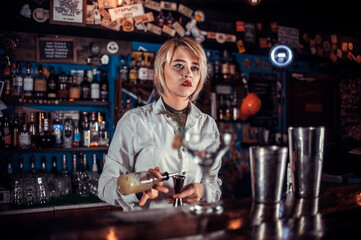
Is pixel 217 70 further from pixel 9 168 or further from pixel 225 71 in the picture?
pixel 9 168

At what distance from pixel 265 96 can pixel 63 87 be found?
310 cm

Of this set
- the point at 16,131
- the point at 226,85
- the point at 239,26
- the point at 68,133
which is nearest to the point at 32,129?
the point at 16,131

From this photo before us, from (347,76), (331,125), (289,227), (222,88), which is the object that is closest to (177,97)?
(289,227)

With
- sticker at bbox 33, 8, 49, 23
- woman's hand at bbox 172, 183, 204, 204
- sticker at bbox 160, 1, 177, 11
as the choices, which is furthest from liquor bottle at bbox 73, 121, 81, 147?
woman's hand at bbox 172, 183, 204, 204

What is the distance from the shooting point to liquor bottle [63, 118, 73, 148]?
349 cm

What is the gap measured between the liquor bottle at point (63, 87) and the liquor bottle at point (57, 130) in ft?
1.00

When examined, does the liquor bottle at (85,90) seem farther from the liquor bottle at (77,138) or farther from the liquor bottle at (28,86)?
the liquor bottle at (28,86)

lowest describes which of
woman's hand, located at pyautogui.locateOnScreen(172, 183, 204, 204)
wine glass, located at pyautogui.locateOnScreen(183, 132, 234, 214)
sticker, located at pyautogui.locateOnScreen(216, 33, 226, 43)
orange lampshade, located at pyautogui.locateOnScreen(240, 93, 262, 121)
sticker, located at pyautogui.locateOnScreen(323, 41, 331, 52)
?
woman's hand, located at pyautogui.locateOnScreen(172, 183, 204, 204)

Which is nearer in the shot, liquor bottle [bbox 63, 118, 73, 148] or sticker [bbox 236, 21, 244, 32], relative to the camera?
liquor bottle [bbox 63, 118, 73, 148]

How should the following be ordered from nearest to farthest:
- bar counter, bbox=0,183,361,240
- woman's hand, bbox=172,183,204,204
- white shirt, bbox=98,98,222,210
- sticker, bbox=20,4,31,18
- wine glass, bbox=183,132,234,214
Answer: bar counter, bbox=0,183,361,240, wine glass, bbox=183,132,234,214, woman's hand, bbox=172,183,204,204, white shirt, bbox=98,98,222,210, sticker, bbox=20,4,31,18

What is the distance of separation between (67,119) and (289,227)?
3.19 m

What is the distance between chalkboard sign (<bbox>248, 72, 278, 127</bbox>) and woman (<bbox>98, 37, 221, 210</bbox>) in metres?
3.37

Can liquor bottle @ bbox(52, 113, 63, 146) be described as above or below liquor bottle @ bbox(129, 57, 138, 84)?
below

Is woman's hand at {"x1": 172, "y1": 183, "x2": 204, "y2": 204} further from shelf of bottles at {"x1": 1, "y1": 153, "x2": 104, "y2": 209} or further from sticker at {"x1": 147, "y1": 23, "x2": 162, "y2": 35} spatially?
sticker at {"x1": 147, "y1": 23, "x2": 162, "y2": 35}
